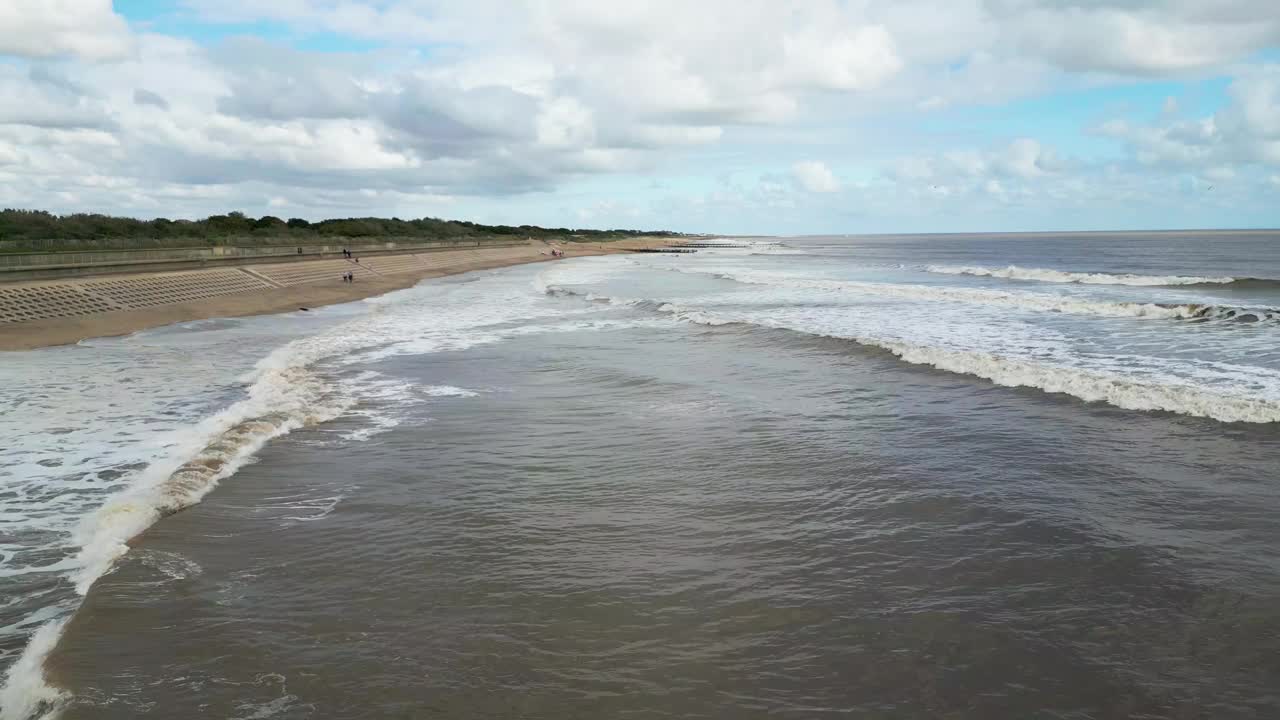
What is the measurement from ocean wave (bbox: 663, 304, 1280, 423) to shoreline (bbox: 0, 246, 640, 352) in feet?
80.7

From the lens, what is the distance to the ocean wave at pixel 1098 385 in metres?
11.9

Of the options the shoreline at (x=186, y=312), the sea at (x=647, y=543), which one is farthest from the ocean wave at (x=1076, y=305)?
the shoreline at (x=186, y=312)

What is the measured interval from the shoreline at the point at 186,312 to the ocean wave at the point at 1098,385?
2458 cm

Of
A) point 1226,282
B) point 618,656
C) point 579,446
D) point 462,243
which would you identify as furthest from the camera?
point 462,243

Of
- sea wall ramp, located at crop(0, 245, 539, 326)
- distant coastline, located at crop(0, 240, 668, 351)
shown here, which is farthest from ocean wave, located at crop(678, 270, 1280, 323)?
sea wall ramp, located at crop(0, 245, 539, 326)

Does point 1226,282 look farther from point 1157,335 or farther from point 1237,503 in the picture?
point 1237,503

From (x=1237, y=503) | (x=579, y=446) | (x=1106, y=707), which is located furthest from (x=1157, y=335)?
(x=1106, y=707)

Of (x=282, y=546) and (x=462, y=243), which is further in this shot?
(x=462, y=243)

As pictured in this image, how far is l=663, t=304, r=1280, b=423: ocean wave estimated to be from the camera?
11.9 m

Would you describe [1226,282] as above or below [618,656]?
above

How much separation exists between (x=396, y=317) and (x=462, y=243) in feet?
289

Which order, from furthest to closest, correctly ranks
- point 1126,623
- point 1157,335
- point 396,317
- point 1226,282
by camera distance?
point 1226,282 < point 396,317 < point 1157,335 < point 1126,623

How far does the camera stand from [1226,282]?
4169 cm

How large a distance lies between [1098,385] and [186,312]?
33411 mm
